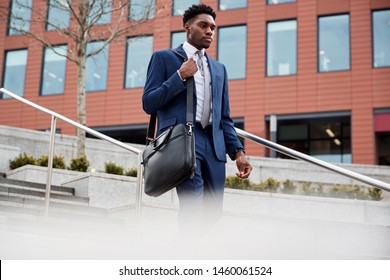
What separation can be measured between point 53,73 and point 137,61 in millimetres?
3886

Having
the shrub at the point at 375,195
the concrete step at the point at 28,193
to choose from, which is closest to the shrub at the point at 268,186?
the shrub at the point at 375,195

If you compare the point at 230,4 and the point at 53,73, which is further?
the point at 53,73

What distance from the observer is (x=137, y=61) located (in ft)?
89.2

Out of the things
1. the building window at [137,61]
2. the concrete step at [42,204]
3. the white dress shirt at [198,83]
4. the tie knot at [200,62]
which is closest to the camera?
the white dress shirt at [198,83]

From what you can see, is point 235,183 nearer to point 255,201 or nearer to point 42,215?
point 255,201

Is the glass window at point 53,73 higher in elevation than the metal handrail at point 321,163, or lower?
higher

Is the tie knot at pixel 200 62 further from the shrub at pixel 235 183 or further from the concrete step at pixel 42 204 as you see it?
the shrub at pixel 235 183

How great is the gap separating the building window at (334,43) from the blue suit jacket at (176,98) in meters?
21.3

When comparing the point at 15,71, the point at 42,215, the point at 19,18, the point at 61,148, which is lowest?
the point at 42,215

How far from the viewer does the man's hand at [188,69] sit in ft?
11.6

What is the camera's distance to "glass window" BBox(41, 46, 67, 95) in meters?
28.0

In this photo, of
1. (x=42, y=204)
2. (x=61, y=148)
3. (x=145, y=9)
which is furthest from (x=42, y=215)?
(x=145, y=9)
